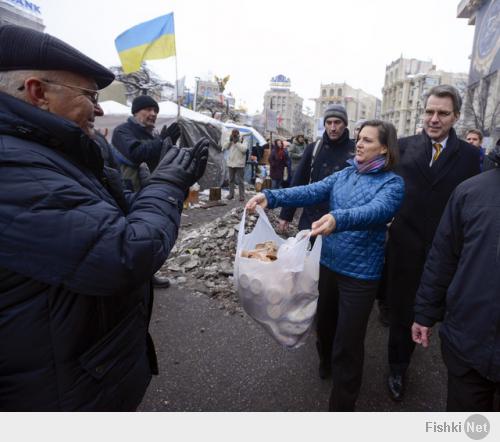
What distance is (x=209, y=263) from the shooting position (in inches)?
205

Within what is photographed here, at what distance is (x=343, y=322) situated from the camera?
7.29 feet

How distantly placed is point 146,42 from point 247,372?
16.8 ft

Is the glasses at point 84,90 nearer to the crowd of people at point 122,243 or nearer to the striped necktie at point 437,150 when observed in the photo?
the crowd of people at point 122,243

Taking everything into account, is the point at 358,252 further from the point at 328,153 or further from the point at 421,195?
the point at 328,153

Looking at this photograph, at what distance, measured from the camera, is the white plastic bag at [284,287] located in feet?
6.23

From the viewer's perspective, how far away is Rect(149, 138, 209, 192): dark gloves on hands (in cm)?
140

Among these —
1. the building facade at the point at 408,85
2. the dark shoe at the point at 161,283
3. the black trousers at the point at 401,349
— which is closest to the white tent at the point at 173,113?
the dark shoe at the point at 161,283

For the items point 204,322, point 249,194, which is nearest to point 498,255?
point 204,322

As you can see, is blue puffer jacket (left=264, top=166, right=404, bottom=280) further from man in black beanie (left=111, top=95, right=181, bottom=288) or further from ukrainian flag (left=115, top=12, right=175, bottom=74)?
ukrainian flag (left=115, top=12, right=175, bottom=74)

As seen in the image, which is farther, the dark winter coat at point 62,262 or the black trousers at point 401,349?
the black trousers at point 401,349

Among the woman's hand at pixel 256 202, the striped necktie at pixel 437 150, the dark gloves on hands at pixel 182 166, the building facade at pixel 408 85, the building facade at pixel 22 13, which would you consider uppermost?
the building facade at pixel 408 85

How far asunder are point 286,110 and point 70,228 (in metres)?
107

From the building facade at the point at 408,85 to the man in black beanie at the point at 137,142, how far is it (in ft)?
233

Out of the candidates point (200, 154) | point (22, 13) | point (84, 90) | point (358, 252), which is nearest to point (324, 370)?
point (358, 252)
